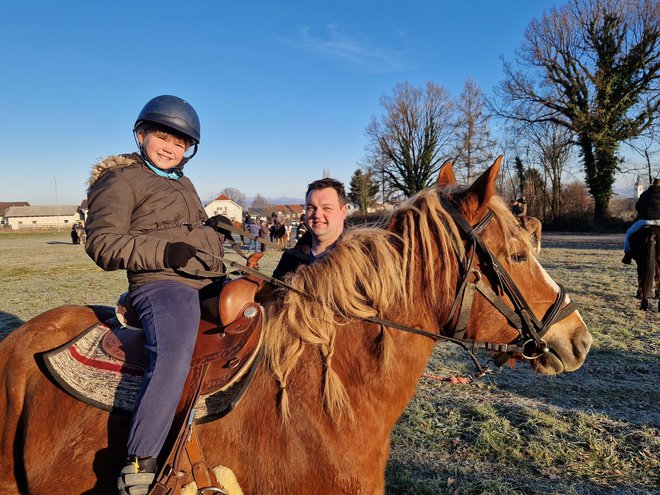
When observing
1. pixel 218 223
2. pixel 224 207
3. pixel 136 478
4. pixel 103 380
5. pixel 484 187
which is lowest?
pixel 136 478

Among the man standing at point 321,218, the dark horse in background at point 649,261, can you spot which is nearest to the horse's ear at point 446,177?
the man standing at point 321,218

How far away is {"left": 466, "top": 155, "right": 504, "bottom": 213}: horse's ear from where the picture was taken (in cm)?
176

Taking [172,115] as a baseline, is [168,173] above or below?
below

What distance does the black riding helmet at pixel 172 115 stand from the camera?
7.32 ft

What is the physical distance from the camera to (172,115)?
226 cm

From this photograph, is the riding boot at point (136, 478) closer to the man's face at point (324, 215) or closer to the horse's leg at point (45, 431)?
the horse's leg at point (45, 431)

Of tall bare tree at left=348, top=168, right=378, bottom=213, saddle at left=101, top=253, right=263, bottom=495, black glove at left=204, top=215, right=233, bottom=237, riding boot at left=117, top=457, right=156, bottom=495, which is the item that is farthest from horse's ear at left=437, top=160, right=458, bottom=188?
tall bare tree at left=348, top=168, right=378, bottom=213

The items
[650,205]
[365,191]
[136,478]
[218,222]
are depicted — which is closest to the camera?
[136,478]

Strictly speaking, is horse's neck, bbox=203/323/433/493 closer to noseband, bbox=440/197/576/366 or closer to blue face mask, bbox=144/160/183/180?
noseband, bbox=440/197/576/366

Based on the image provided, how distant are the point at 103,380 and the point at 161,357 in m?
0.42

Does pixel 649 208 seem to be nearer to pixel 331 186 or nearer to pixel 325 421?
pixel 331 186

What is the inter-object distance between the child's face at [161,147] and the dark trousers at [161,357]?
0.74 metres

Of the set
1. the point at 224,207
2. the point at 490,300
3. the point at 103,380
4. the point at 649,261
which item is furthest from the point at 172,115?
the point at 224,207

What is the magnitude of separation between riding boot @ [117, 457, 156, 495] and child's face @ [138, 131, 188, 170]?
5.04 ft
